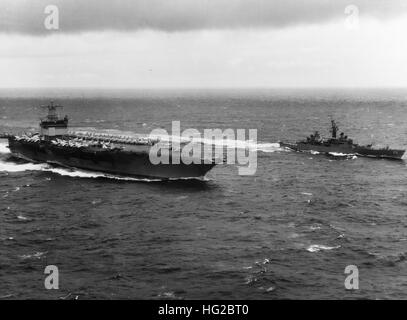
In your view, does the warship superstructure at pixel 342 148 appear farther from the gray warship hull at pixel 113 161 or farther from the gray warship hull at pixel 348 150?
the gray warship hull at pixel 113 161

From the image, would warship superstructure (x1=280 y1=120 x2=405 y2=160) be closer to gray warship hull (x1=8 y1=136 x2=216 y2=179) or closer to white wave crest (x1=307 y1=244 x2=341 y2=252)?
gray warship hull (x1=8 y1=136 x2=216 y2=179)

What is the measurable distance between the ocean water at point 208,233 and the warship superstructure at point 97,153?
5.54 ft

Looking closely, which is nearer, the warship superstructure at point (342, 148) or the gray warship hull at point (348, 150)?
the gray warship hull at point (348, 150)

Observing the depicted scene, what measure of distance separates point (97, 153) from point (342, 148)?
144ft

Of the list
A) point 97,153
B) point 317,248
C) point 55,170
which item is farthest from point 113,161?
point 317,248

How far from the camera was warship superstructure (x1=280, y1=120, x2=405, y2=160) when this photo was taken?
265 feet

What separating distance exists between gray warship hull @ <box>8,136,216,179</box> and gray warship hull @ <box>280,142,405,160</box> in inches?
1244

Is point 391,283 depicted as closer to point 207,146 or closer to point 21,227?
point 21,227

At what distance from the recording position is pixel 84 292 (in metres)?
31.3

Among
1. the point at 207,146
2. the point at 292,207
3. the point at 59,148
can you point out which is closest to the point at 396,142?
the point at 207,146

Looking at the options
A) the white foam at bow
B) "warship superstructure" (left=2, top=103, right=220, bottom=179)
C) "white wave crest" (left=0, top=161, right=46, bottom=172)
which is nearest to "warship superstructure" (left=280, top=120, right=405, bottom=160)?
"warship superstructure" (left=2, top=103, right=220, bottom=179)

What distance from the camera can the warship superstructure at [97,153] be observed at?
63000 millimetres

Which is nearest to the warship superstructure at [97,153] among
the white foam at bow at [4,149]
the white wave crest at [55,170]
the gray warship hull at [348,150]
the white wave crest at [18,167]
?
the white wave crest at [55,170]

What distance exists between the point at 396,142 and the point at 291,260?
246 ft
